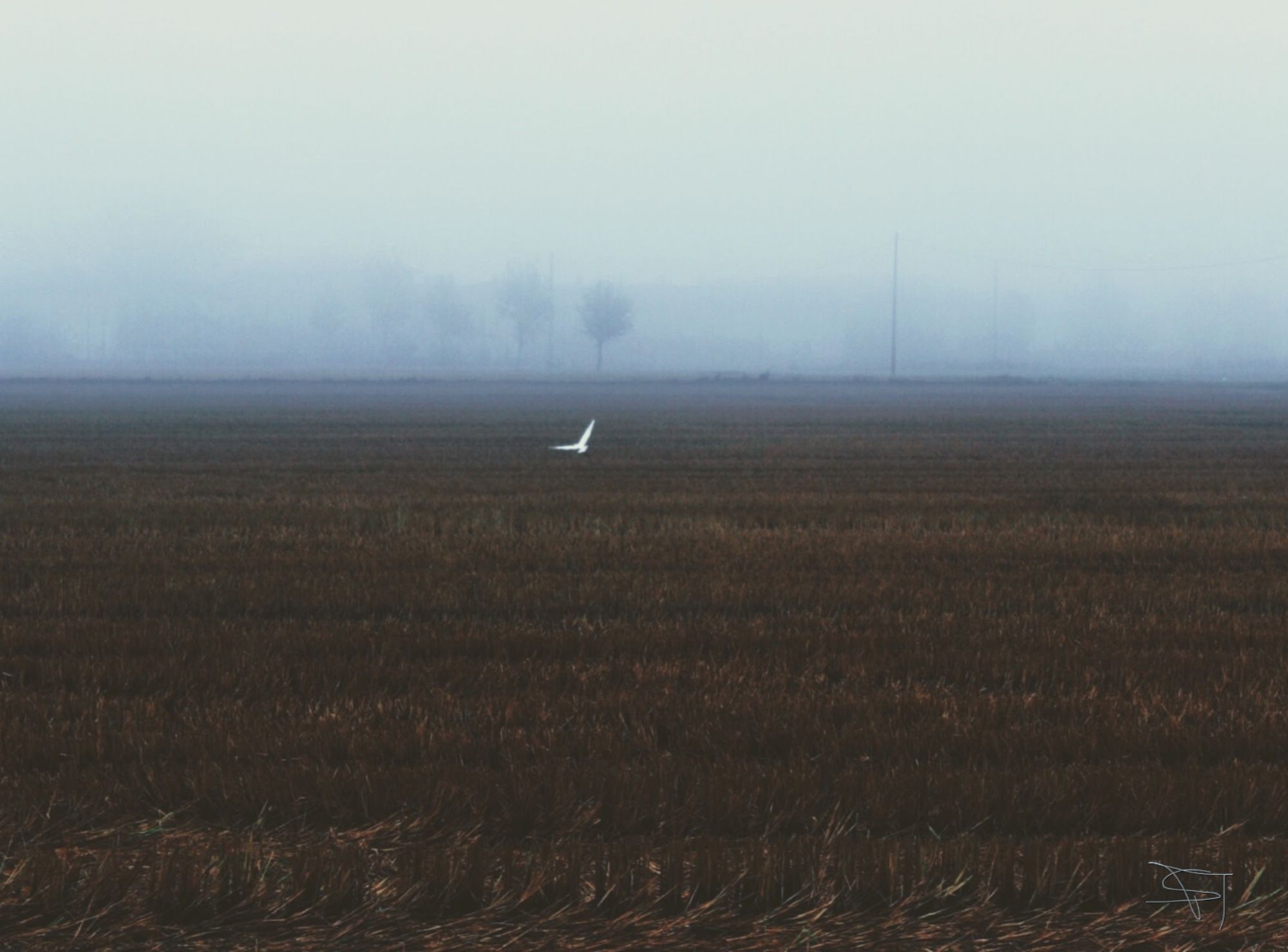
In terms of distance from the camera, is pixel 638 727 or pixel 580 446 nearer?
pixel 638 727

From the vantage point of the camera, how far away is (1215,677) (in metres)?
9.09

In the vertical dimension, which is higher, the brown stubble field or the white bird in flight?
the brown stubble field

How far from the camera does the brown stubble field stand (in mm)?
Answer: 5391

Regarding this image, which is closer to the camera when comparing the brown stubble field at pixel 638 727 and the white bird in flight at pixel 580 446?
the brown stubble field at pixel 638 727

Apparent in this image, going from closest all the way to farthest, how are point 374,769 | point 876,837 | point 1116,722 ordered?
point 876,837
point 374,769
point 1116,722

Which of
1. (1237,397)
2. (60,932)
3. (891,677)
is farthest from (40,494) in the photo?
(1237,397)

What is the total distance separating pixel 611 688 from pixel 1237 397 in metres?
86.9

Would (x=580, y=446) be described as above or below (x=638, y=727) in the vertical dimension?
below

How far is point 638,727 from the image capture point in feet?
25.1

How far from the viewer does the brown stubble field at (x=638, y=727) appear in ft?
17.7

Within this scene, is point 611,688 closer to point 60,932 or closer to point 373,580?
point 60,932

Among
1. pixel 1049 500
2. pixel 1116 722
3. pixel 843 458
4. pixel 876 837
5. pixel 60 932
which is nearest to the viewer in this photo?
pixel 60 932

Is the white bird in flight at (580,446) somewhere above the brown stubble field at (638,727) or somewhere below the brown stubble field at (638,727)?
below

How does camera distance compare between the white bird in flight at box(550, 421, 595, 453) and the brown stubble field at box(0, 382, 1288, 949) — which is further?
the white bird in flight at box(550, 421, 595, 453)
